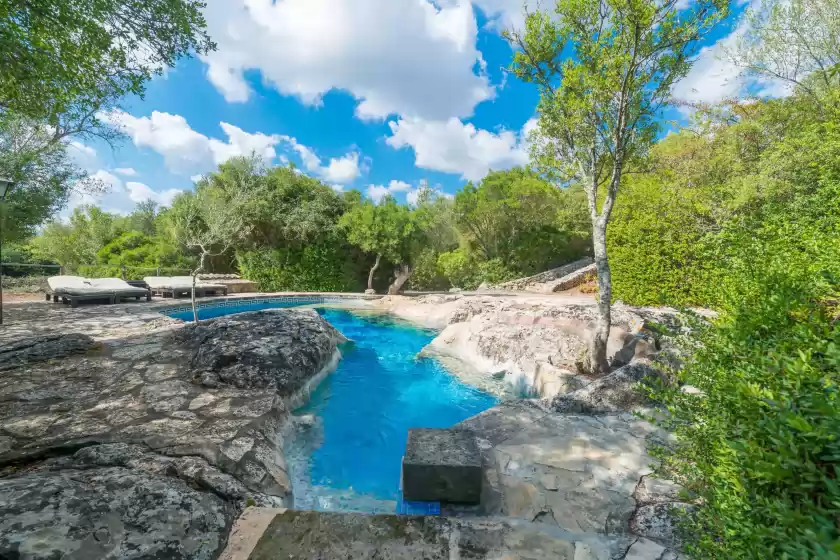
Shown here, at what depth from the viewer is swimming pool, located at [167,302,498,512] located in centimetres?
404

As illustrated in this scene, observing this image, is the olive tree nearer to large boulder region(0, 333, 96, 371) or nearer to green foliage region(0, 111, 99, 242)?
green foliage region(0, 111, 99, 242)

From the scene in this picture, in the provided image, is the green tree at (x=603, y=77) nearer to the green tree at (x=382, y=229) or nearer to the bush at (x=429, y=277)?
the green tree at (x=382, y=229)

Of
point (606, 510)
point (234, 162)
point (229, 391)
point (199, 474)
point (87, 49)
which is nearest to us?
point (199, 474)

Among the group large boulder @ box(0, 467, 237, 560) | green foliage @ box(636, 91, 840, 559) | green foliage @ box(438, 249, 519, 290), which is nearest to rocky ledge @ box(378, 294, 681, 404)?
green foliage @ box(636, 91, 840, 559)

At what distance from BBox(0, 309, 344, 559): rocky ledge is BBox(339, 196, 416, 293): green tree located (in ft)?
41.7

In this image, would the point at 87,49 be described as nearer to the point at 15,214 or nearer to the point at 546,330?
the point at 546,330

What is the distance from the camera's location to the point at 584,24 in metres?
5.90

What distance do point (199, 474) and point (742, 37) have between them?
703 inches

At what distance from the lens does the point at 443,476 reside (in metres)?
3.15

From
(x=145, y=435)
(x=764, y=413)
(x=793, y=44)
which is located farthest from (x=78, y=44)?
(x=793, y=44)

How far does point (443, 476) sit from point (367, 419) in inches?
131

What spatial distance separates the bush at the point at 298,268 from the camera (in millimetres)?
19297

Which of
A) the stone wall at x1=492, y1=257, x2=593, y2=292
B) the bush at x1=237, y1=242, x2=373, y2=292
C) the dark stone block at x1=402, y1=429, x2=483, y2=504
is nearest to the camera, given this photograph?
the dark stone block at x1=402, y1=429, x2=483, y2=504

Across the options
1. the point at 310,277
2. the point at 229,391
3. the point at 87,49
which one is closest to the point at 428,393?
the point at 229,391
